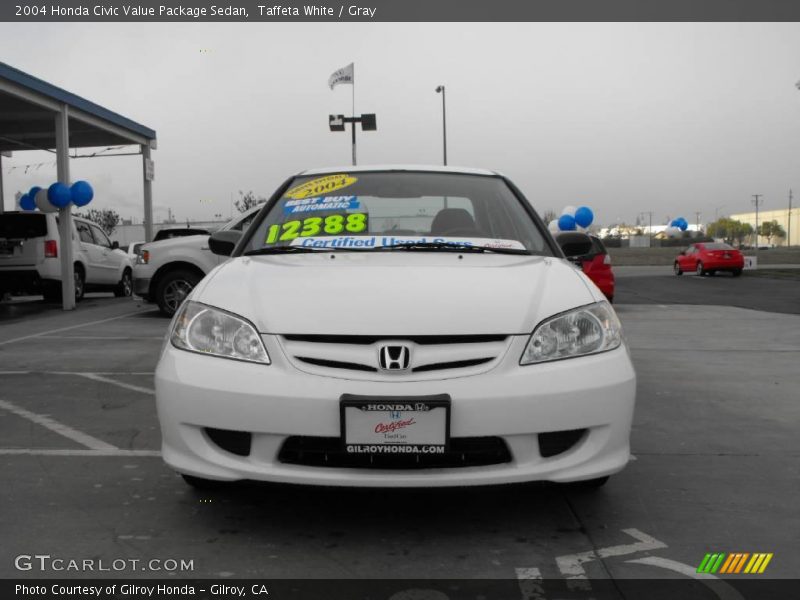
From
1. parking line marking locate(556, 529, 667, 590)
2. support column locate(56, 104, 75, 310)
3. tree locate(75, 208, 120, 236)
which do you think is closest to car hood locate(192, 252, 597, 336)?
parking line marking locate(556, 529, 667, 590)

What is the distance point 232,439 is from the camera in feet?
9.11

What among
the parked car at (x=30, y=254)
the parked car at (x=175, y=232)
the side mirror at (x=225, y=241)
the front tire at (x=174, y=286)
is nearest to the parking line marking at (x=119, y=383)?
the side mirror at (x=225, y=241)

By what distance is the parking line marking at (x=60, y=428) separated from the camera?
4274 mm

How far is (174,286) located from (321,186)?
297 inches

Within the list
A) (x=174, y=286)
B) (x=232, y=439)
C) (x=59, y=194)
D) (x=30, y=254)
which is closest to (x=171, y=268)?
(x=174, y=286)

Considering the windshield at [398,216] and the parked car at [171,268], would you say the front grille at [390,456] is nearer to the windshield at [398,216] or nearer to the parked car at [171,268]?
the windshield at [398,216]

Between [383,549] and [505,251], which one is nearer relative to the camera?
[383,549]

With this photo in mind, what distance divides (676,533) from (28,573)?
2232 millimetres

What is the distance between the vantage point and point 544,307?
292 cm

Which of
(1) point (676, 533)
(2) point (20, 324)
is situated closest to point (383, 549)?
(1) point (676, 533)

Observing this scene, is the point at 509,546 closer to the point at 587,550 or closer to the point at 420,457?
the point at 587,550

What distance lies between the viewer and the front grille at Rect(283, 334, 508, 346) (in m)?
2.72

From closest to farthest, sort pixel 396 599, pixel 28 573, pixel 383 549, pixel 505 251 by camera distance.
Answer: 1. pixel 396 599
2. pixel 28 573
3. pixel 383 549
4. pixel 505 251

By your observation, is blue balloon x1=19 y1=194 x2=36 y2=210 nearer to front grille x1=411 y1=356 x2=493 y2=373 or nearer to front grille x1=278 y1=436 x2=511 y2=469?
front grille x1=278 y1=436 x2=511 y2=469
